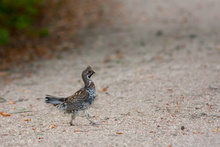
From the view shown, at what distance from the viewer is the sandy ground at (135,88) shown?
6.13 meters

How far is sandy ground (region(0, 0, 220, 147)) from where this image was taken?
6133mm

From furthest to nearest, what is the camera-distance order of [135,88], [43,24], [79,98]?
[43,24], [135,88], [79,98]

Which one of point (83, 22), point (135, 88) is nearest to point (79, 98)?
point (135, 88)

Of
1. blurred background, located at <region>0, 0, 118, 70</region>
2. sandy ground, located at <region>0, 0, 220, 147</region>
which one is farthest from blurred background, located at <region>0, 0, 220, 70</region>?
sandy ground, located at <region>0, 0, 220, 147</region>

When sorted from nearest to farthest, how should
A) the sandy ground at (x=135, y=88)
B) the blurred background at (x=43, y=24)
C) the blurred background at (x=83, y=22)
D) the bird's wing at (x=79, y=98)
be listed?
1. the sandy ground at (x=135, y=88)
2. the bird's wing at (x=79, y=98)
3. the blurred background at (x=43, y=24)
4. the blurred background at (x=83, y=22)

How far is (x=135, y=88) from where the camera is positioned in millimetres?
9016

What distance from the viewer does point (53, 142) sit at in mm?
5930

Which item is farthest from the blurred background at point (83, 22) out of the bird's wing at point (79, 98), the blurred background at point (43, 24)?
the bird's wing at point (79, 98)

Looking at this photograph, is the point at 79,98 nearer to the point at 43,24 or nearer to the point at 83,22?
the point at 83,22

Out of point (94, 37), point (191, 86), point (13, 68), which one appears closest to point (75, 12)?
point (94, 37)

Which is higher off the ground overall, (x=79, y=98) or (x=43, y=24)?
(x=43, y=24)

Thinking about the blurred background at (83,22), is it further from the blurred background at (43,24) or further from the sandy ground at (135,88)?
the sandy ground at (135,88)

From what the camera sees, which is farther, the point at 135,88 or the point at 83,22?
the point at 83,22

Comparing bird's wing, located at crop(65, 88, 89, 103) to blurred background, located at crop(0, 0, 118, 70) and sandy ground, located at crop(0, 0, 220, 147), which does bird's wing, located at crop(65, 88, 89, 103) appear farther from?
blurred background, located at crop(0, 0, 118, 70)
